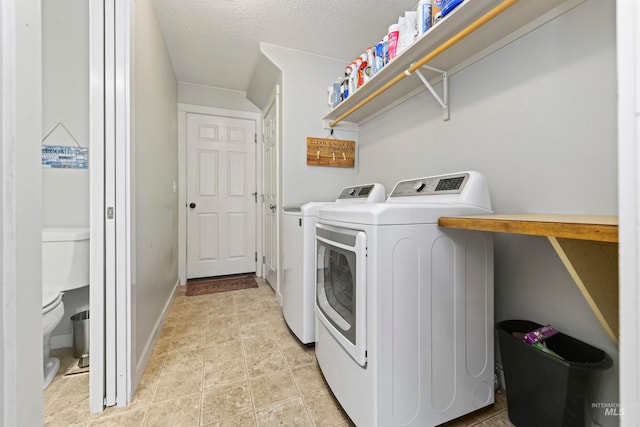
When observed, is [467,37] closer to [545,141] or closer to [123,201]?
[545,141]

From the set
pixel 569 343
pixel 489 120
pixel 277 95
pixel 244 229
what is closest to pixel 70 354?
pixel 244 229

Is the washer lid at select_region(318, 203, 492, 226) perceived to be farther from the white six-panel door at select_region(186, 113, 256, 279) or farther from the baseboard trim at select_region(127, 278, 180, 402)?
the white six-panel door at select_region(186, 113, 256, 279)

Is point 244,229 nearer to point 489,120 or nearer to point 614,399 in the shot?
point 489,120

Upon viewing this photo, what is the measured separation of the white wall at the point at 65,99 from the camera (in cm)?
156

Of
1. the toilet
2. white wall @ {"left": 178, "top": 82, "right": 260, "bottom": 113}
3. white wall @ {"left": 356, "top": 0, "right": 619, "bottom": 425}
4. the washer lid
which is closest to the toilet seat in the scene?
the toilet

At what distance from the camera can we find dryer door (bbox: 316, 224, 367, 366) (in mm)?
→ 927

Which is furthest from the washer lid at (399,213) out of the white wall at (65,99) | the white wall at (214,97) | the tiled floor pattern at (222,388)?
the white wall at (214,97)

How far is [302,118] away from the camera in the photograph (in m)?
2.32

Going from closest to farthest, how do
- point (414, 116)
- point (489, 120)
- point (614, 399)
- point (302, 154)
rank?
1. point (614, 399)
2. point (489, 120)
3. point (414, 116)
4. point (302, 154)

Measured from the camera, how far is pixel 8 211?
435 mm

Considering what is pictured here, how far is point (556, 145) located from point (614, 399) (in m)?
0.98

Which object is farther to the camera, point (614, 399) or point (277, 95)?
point (277, 95)

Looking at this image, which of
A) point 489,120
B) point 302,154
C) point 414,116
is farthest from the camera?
point 302,154

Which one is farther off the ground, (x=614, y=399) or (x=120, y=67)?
(x=120, y=67)
